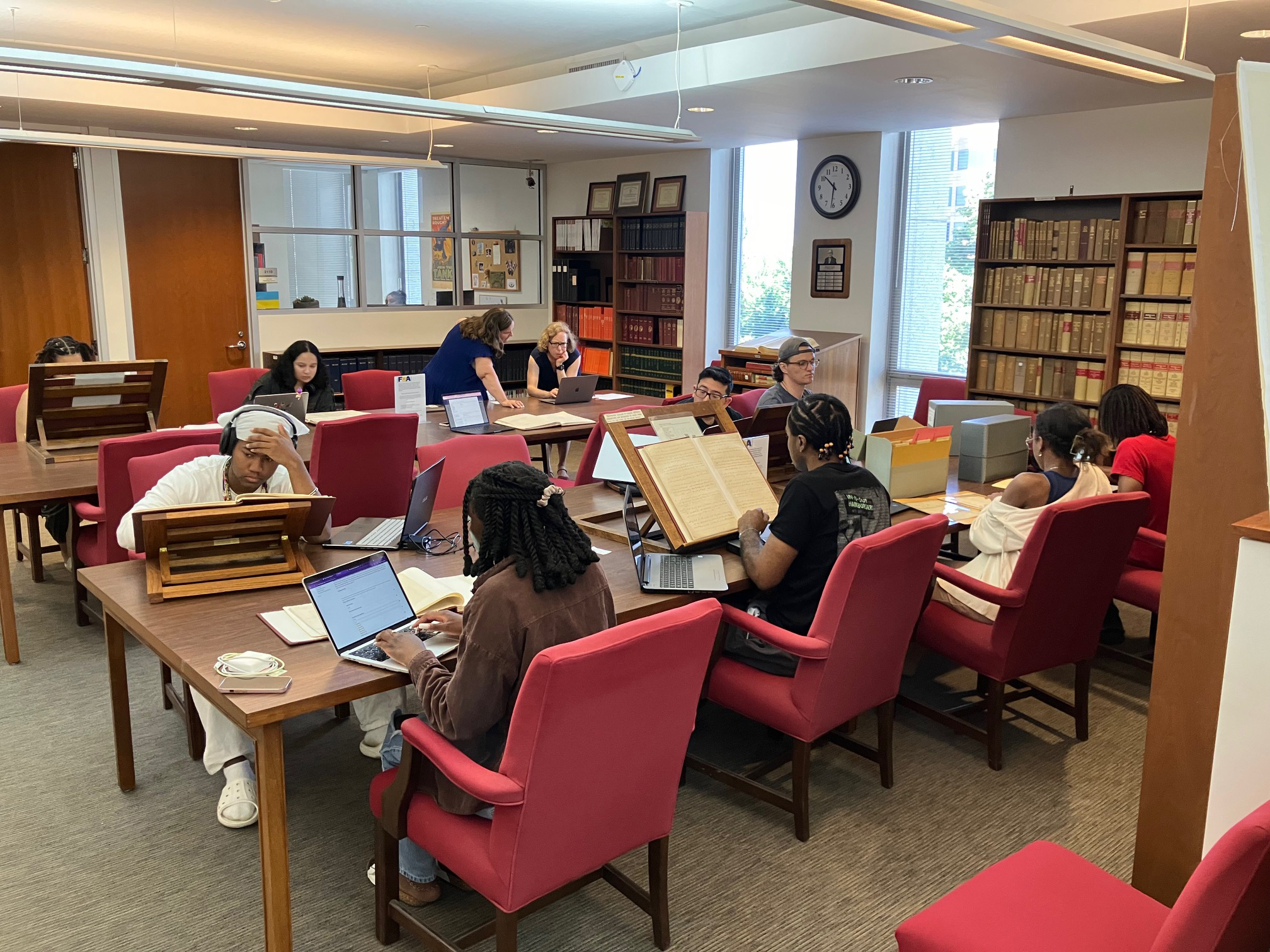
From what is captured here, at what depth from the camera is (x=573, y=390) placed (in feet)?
20.6

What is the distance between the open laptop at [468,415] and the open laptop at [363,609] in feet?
9.30

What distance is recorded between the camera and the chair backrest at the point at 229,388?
6.11m

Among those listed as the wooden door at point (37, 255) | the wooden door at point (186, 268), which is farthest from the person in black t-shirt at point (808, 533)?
the wooden door at point (37, 255)

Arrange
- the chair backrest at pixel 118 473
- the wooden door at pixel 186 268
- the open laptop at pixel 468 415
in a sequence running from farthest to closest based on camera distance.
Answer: the wooden door at pixel 186 268
the open laptop at pixel 468 415
the chair backrest at pixel 118 473

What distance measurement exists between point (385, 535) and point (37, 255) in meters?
6.43

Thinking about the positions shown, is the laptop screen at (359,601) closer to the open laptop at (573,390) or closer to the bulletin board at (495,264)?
the open laptop at (573,390)

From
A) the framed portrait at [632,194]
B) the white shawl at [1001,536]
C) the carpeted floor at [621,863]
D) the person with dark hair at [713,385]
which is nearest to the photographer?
the carpeted floor at [621,863]

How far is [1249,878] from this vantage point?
1288mm

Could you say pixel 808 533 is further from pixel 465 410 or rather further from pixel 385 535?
pixel 465 410

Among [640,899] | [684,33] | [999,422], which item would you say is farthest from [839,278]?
[640,899]

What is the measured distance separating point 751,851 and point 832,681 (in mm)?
544

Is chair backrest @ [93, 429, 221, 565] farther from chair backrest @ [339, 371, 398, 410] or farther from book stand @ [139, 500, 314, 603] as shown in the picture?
chair backrest @ [339, 371, 398, 410]

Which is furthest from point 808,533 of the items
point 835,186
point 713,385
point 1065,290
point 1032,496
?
point 835,186

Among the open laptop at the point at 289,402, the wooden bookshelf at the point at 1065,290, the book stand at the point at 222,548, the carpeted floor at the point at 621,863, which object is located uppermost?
the wooden bookshelf at the point at 1065,290
